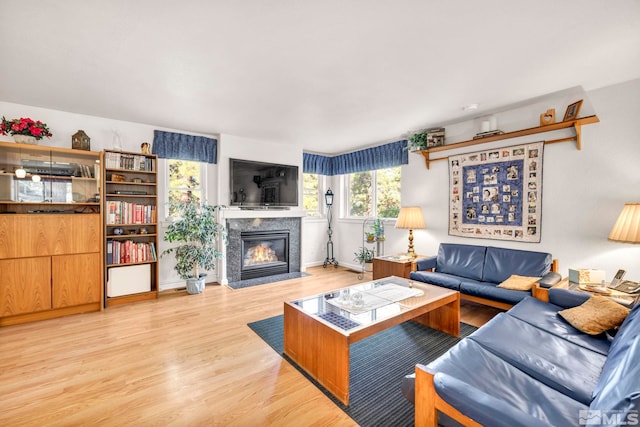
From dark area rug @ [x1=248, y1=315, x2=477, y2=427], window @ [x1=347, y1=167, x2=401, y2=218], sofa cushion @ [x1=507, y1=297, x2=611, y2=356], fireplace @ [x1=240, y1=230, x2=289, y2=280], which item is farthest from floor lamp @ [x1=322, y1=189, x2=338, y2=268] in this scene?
sofa cushion @ [x1=507, y1=297, x2=611, y2=356]

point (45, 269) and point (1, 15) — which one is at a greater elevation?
point (1, 15)

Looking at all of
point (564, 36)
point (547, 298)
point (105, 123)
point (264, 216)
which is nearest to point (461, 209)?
point (547, 298)

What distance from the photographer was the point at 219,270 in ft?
15.1

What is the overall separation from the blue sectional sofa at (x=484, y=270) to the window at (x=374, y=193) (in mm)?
1357

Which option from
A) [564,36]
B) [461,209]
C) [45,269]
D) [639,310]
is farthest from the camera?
[461,209]

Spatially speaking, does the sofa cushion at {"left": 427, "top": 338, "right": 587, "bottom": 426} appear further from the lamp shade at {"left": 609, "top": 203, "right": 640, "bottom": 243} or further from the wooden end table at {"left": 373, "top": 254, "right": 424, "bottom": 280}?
the wooden end table at {"left": 373, "top": 254, "right": 424, "bottom": 280}

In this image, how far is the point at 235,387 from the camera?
6.39 feet

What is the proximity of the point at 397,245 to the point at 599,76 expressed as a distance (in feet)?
10.2

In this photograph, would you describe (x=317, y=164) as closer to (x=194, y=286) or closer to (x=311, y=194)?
(x=311, y=194)

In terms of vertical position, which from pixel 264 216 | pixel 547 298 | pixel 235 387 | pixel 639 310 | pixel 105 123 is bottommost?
pixel 235 387

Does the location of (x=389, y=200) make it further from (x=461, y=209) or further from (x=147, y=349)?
(x=147, y=349)

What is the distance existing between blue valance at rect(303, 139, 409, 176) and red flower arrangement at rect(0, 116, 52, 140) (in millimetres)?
3724

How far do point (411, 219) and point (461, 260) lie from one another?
2.85 ft

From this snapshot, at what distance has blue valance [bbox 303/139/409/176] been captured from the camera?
4613 millimetres
